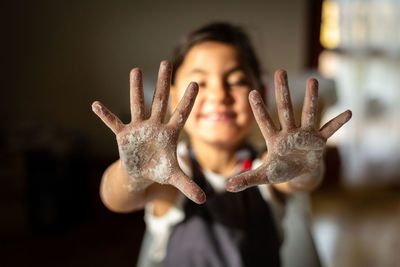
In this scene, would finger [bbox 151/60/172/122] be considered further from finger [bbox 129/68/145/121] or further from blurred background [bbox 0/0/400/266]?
blurred background [bbox 0/0/400/266]

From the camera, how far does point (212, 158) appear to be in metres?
0.52

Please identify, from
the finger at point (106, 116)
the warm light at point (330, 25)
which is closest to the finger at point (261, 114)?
the finger at point (106, 116)

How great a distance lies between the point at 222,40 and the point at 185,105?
171 millimetres

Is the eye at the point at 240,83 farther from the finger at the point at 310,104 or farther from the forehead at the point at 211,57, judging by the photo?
the finger at the point at 310,104

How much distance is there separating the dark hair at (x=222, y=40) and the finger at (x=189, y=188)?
0.53 feet

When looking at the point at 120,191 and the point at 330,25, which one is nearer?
the point at 120,191

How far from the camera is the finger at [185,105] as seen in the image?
29cm

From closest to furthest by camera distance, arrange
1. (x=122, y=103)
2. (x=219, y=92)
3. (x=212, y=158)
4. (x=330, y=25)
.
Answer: (x=219, y=92) < (x=212, y=158) < (x=122, y=103) < (x=330, y=25)

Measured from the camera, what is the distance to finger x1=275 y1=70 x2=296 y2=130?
0.29 m

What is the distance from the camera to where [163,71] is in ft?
0.96

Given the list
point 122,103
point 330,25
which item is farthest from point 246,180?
point 330,25

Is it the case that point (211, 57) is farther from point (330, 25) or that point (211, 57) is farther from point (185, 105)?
point (330, 25)

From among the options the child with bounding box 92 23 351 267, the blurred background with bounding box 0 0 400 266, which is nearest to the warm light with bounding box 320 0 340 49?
the blurred background with bounding box 0 0 400 266

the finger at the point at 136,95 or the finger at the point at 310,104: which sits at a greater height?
the finger at the point at 136,95
